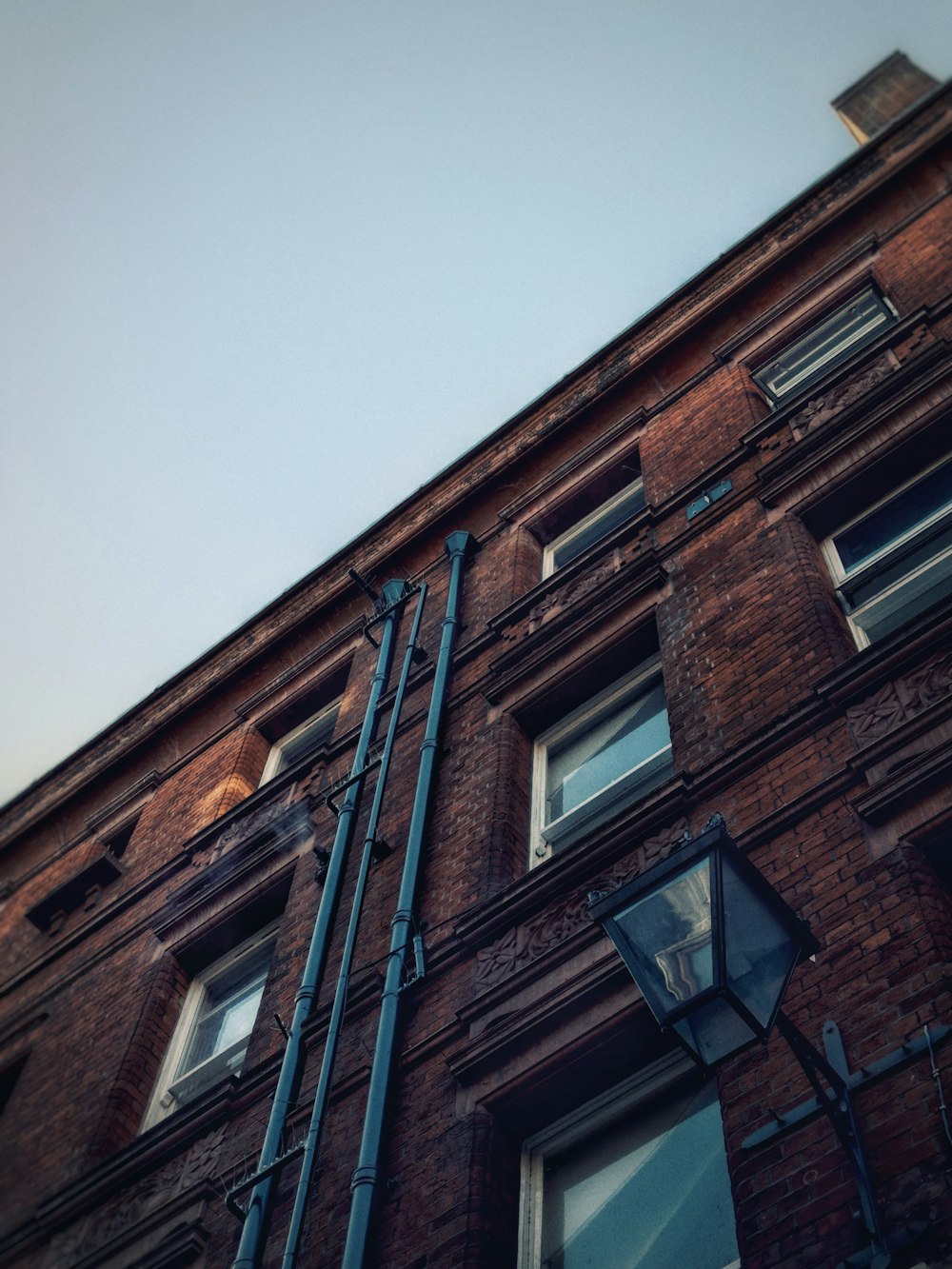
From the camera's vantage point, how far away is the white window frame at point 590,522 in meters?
15.3

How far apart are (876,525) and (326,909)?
17.6ft

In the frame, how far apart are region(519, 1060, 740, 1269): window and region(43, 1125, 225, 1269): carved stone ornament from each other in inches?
116

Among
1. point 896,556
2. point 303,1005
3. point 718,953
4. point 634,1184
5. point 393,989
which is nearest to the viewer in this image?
point 718,953

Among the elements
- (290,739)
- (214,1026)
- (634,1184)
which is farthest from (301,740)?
(634,1184)

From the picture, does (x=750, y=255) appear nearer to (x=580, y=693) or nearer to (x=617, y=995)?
(x=580, y=693)

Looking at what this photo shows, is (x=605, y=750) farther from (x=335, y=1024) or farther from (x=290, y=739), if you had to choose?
(x=290, y=739)

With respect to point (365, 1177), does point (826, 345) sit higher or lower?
higher

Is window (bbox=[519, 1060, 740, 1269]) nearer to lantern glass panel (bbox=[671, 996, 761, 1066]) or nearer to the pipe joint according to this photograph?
the pipe joint

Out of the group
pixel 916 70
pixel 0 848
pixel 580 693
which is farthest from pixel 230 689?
pixel 916 70

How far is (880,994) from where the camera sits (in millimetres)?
6234

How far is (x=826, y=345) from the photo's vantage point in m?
14.7

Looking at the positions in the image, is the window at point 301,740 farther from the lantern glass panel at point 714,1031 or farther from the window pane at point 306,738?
the lantern glass panel at point 714,1031

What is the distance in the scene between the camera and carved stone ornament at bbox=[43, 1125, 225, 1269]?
9414 millimetres

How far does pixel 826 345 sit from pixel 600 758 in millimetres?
6443
